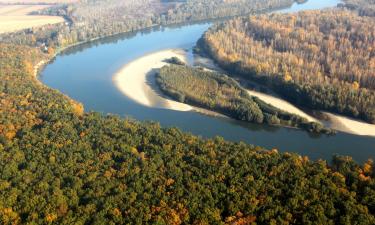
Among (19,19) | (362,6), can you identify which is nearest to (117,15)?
(19,19)

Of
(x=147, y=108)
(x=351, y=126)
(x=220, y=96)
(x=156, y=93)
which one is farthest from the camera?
(x=156, y=93)

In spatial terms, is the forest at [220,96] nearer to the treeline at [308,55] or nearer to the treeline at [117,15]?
the treeline at [308,55]

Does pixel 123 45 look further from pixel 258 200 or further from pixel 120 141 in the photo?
pixel 258 200

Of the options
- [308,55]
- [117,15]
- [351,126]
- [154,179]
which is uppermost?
[117,15]

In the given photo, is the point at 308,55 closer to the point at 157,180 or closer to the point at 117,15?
the point at 157,180

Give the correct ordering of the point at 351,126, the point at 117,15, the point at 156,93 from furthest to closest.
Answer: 1. the point at 117,15
2. the point at 156,93
3. the point at 351,126

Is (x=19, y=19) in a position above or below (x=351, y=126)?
above
